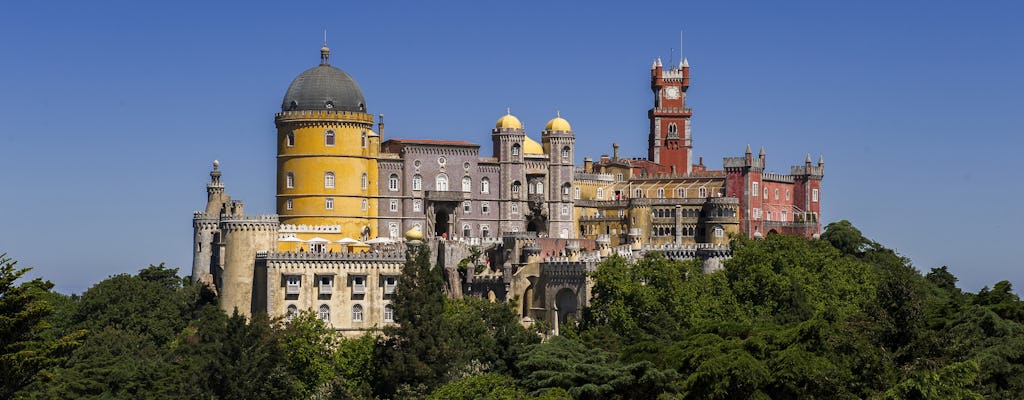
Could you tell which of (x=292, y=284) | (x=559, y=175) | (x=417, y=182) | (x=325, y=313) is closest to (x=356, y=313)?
(x=325, y=313)

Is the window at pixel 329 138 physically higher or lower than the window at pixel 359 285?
higher

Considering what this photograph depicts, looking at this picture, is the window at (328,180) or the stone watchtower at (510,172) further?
the stone watchtower at (510,172)

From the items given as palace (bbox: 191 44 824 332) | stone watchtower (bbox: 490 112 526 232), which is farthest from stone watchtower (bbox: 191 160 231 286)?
stone watchtower (bbox: 490 112 526 232)

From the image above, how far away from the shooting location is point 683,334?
289ft

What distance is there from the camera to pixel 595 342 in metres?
86.5

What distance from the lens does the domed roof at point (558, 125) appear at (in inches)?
4791

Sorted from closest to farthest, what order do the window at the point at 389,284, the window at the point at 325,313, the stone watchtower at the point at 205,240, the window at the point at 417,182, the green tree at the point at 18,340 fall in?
the green tree at the point at 18,340, the window at the point at 325,313, the window at the point at 389,284, the stone watchtower at the point at 205,240, the window at the point at 417,182

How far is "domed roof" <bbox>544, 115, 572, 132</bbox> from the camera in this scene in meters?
122

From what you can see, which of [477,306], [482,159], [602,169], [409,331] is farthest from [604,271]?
[602,169]

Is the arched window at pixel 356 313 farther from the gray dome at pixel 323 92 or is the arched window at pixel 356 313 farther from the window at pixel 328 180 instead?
the gray dome at pixel 323 92

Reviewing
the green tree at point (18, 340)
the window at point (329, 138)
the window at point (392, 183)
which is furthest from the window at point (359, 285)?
the green tree at point (18, 340)

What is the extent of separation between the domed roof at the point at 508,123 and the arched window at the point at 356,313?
81.1 feet

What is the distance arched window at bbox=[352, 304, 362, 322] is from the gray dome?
56.6 feet

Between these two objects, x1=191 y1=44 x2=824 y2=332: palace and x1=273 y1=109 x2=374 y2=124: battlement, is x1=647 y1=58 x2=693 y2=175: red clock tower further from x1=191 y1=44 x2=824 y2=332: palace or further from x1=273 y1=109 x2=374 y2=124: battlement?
x1=273 y1=109 x2=374 y2=124: battlement
